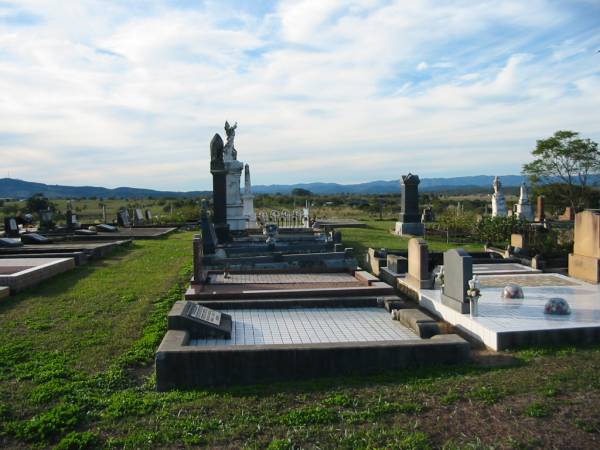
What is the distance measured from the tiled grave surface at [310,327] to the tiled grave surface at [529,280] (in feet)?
11.0

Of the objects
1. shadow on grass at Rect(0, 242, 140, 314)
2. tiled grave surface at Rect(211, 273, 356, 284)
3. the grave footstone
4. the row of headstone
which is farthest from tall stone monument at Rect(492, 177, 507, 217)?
shadow on grass at Rect(0, 242, 140, 314)

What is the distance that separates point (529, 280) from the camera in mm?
11492

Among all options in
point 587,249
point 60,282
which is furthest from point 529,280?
point 60,282

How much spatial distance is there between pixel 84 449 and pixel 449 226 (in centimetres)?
1911

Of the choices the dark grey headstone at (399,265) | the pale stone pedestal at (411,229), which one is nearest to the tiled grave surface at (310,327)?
the dark grey headstone at (399,265)

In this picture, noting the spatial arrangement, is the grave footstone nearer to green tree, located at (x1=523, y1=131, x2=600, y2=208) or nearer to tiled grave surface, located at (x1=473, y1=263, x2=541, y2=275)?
tiled grave surface, located at (x1=473, y1=263, x2=541, y2=275)

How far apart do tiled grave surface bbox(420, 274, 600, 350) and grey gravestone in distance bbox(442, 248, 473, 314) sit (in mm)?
148

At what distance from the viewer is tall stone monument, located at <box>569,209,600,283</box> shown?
435 inches

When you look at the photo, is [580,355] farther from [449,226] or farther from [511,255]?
[449,226]

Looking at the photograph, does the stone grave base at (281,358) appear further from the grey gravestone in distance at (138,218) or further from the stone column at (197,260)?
the grey gravestone in distance at (138,218)

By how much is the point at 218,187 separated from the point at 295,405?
14056 millimetres

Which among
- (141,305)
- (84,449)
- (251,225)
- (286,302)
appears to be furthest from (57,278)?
(251,225)

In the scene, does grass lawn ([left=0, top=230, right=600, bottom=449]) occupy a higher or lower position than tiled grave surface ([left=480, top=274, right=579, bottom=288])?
lower

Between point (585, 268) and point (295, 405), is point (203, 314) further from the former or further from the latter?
point (585, 268)
